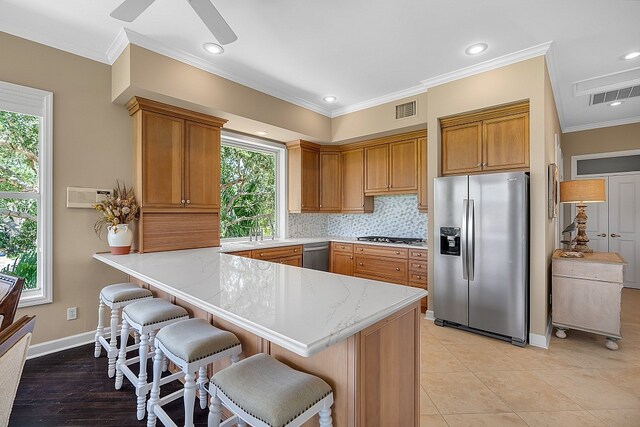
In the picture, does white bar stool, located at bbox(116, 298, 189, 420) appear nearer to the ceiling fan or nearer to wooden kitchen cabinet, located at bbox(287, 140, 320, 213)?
the ceiling fan

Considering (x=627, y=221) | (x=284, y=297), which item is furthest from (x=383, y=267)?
(x=627, y=221)

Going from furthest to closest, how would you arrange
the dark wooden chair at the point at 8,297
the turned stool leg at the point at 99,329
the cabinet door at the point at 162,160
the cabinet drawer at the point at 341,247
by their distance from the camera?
the cabinet drawer at the point at 341,247 → the cabinet door at the point at 162,160 → the turned stool leg at the point at 99,329 → the dark wooden chair at the point at 8,297

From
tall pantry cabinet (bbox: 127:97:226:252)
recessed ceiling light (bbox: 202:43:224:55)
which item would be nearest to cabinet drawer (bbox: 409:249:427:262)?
tall pantry cabinet (bbox: 127:97:226:252)

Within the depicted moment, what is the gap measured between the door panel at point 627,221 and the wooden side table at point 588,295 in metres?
2.72

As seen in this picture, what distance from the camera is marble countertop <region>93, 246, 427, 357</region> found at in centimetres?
104

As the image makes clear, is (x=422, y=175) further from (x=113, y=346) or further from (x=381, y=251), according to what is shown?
(x=113, y=346)

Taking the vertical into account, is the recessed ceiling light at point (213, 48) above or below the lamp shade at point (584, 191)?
above

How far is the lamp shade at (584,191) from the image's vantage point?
3.21 meters

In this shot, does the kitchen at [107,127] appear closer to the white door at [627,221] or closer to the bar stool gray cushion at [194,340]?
the bar stool gray cushion at [194,340]

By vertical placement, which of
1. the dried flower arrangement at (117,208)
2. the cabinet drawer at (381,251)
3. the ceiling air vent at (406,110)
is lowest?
the cabinet drawer at (381,251)

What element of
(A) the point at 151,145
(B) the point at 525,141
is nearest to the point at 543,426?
(B) the point at 525,141

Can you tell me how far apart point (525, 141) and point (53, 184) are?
15.0 feet

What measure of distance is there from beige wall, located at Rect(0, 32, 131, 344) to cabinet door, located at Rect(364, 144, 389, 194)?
322cm

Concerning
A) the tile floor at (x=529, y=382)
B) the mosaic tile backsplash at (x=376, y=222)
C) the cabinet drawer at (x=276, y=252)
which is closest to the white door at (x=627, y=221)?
the tile floor at (x=529, y=382)
